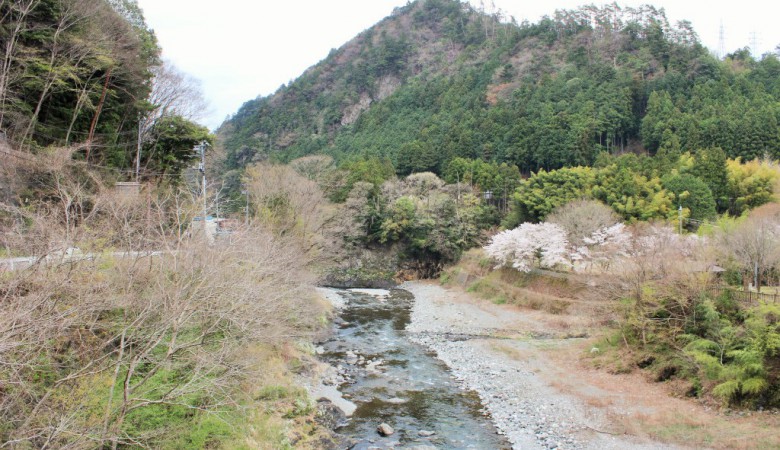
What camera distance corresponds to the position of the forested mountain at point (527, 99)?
158 ft

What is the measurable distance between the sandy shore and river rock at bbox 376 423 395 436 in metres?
3.01

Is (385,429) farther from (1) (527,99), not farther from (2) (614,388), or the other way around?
(1) (527,99)

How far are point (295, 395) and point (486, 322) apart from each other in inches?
572

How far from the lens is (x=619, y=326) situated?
59.3 feet

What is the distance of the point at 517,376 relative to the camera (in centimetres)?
1709

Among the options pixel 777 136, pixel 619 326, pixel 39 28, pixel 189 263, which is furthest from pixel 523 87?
pixel 189 263

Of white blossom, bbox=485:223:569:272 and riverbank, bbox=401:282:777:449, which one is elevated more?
white blossom, bbox=485:223:569:272

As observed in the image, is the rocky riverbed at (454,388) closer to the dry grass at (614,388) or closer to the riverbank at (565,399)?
the riverbank at (565,399)

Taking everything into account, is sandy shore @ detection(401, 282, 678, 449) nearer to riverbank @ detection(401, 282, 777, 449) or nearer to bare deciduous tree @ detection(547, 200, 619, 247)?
riverbank @ detection(401, 282, 777, 449)

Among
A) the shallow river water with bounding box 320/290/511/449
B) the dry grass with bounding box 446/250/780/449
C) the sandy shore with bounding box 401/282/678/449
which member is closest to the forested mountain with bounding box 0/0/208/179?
the shallow river water with bounding box 320/290/511/449

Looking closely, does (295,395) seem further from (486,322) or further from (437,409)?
(486,322)

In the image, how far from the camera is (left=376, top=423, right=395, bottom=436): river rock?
1297 centimetres

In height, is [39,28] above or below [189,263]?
above

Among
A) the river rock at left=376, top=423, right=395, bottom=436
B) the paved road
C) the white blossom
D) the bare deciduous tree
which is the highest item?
the bare deciduous tree
